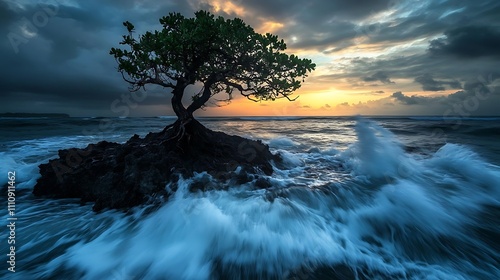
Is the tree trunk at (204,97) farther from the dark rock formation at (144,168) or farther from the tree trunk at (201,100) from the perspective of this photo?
the dark rock formation at (144,168)

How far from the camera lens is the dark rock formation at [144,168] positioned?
6789 mm

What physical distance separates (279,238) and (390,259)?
7.11 ft

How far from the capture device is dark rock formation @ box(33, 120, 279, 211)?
6.79 metres

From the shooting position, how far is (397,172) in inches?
380

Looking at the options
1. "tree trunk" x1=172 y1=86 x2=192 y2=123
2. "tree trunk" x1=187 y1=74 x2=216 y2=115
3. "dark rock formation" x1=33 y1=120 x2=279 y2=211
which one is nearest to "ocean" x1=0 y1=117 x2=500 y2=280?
"dark rock formation" x1=33 y1=120 x2=279 y2=211

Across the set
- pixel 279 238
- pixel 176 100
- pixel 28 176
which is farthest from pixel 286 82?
pixel 28 176

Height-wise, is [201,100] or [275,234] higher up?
[201,100]

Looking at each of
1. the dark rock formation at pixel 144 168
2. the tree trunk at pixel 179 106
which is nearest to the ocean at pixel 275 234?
the dark rock formation at pixel 144 168

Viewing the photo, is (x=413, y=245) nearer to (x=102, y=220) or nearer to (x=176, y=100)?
(x=102, y=220)

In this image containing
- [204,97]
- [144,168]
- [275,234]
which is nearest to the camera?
[275,234]

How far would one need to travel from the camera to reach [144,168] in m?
7.16

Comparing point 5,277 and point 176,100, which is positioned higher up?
point 176,100

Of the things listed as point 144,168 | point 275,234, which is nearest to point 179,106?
point 144,168

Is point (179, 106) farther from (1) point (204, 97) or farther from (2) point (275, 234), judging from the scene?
(2) point (275, 234)
